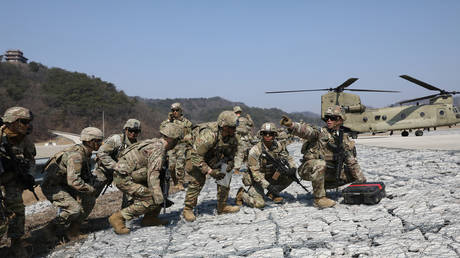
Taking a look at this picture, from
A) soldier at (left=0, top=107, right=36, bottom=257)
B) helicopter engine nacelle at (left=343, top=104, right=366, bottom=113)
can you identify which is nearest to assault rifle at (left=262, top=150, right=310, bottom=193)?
soldier at (left=0, top=107, right=36, bottom=257)

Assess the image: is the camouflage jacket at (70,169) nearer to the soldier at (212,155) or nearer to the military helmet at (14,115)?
the military helmet at (14,115)

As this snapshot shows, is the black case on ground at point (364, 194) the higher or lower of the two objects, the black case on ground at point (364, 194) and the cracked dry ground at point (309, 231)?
the higher

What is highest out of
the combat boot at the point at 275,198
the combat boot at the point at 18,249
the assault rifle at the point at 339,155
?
the assault rifle at the point at 339,155

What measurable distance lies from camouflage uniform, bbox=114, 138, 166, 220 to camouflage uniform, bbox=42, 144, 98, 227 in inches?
19.2

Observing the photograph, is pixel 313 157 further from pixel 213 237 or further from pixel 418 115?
pixel 418 115

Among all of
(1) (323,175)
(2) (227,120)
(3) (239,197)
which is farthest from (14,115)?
(1) (323,175)

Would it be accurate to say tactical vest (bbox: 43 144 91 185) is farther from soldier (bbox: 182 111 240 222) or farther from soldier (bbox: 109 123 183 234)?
soldier (bbox: 182 111 240 222)

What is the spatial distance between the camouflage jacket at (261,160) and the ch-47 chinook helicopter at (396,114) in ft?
50.4

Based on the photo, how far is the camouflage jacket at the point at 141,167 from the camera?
4484mm

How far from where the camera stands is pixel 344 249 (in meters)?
3.27

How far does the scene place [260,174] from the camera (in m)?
5.29

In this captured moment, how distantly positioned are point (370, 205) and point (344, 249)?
5.85 ft

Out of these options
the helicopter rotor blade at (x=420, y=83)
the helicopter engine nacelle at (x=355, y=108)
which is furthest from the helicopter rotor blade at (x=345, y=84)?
the helicopter rotor blade at (x=420, y=83)

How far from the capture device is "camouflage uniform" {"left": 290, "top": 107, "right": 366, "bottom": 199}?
512cm
